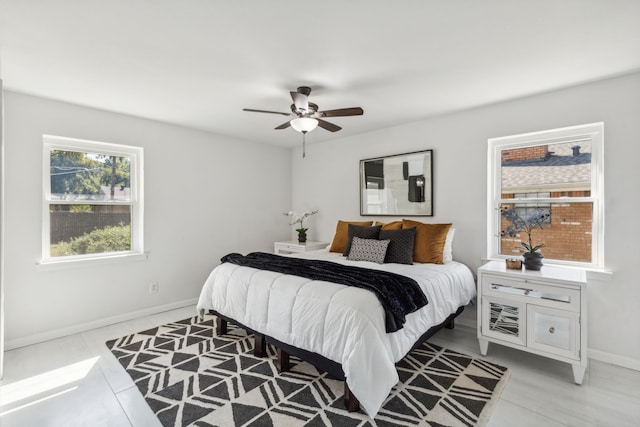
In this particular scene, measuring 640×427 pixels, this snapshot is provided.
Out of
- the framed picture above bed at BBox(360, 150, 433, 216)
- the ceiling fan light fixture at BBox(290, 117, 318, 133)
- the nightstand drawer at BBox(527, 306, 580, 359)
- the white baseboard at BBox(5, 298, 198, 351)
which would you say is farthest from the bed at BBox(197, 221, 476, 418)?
the ceiling fan light fixture at BBox(290, 117, 318, 133)

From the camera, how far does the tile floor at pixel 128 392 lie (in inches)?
72.8

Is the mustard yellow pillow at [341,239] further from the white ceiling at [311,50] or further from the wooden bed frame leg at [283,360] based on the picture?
the wooden bed frame leg at [283,360]

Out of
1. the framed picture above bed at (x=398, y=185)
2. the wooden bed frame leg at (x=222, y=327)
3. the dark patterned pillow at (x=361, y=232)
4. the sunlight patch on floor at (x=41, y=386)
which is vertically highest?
the framed picture above bed at (x=398, y=185)

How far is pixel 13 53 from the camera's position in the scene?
84.3 inches

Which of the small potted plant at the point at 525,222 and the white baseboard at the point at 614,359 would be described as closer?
the white baseboard at the point at 614,359

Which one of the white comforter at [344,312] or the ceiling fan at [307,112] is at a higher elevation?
the ceiling fan at [307,112]

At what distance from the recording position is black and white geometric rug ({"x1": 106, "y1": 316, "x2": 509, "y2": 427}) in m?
1.86

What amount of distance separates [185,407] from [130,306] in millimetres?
2107

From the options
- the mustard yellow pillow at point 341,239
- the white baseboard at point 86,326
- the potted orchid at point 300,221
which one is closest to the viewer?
the white baseboard at point 86,326

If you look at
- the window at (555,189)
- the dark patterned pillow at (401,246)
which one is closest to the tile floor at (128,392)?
the dark patterned pillow at (401,246)

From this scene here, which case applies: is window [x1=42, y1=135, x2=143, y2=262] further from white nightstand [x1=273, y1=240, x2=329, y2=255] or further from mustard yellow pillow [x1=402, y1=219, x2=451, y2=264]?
mustard yellow pillow [x1=402, y1=219, x2=451, y2=264]

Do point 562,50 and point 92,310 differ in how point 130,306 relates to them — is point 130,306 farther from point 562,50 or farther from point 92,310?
point 562,50

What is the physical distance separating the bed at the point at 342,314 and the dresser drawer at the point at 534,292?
339 millimetres

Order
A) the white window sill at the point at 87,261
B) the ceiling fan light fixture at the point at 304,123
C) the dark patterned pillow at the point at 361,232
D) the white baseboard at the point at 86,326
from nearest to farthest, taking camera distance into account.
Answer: the ceiling fan light fixture at the point at 304,123 < the white baseboard at the point at 86,326 < the white window sill at the point at 87,261 < the dark patterned pillow at the point at 361,232
